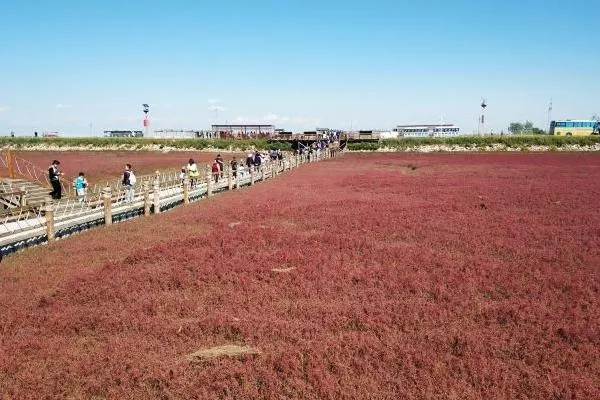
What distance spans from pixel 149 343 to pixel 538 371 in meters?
5.55

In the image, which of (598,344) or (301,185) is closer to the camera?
(598,344)

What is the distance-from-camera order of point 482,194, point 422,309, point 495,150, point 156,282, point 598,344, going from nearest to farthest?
point 598,344 < point 422,309 < point 156,282 < point 482,194 < point 495,150

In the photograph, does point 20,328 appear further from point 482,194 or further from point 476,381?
point 482,194

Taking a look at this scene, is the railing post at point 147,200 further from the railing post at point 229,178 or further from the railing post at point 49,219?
the railing post at point 229,178

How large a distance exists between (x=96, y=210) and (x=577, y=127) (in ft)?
333

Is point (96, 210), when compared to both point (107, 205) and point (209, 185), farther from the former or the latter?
point (209, 185)

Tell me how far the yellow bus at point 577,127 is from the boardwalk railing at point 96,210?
85.6 metres

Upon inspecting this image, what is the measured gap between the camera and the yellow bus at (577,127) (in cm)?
9350

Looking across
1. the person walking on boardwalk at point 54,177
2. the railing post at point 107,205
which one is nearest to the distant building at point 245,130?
the person walking on boardwalk at point 54,177

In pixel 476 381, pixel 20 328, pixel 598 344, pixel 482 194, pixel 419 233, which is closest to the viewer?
pixel 476 381

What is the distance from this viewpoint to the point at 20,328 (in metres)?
7.77

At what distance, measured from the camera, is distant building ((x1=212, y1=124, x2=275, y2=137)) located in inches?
3725

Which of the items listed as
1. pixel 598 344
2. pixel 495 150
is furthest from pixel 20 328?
pixel 495 150

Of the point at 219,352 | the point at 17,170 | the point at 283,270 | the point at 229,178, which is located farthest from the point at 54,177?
the point at 219,352
